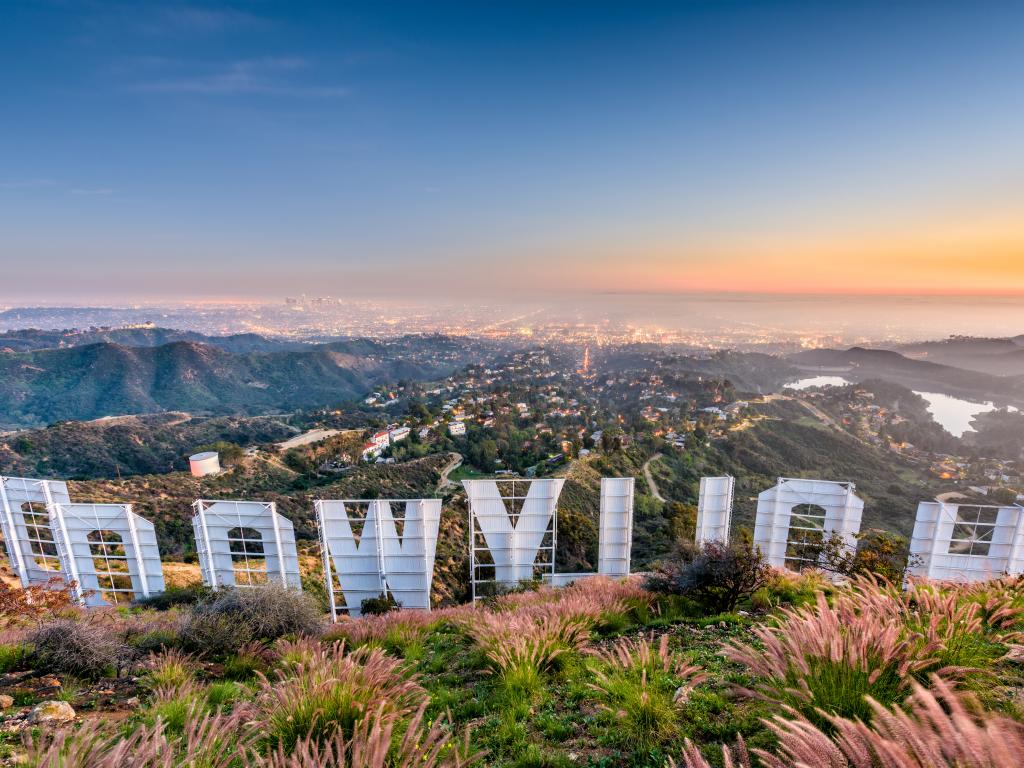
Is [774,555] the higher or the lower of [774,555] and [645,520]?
the higher

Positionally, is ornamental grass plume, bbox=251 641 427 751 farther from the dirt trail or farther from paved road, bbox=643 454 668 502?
paved road, bbox=643 454 668 502

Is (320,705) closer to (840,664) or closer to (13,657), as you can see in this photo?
(840,664)

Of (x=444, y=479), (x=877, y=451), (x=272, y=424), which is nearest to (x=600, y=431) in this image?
(x=444, y=479)

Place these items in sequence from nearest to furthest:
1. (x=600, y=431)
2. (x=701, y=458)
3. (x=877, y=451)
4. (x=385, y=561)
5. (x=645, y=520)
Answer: (x=385, y=561), (x=645, y=520), (x=701, y=458), (x=877, y=451), (x=600, y=431)

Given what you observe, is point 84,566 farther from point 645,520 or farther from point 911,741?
point 645,520

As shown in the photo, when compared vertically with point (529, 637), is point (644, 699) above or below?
above

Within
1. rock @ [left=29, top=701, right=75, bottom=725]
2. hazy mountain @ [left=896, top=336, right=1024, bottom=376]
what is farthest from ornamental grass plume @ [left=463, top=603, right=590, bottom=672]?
hazy mountain @ [left=896, top=336, right=1024, bottom=376]

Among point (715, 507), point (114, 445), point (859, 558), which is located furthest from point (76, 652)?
point (114, 445)
